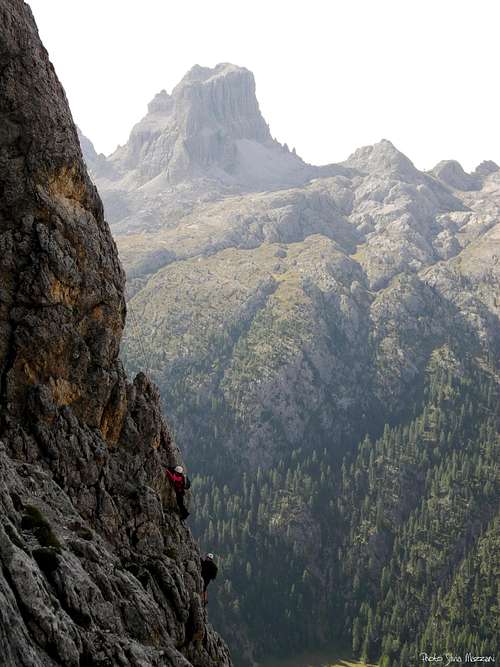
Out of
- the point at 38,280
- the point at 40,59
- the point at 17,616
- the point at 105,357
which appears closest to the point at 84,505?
the point at 105,357

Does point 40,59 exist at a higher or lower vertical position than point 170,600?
higher

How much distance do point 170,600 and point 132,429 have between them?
10.6 metres

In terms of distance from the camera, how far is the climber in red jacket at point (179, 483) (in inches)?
1743

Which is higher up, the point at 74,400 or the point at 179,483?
the point at 74,400

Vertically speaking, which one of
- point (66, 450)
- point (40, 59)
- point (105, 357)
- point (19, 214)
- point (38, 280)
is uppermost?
point (40, 59)

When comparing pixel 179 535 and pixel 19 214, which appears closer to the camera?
pixel 19 214

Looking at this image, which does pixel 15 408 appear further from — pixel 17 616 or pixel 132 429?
pixel 17 616

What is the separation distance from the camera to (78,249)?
133 feet

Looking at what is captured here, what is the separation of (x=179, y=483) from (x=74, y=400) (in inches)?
370

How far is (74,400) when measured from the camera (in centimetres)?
3894

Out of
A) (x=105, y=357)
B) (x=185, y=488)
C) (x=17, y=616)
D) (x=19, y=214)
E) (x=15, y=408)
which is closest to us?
(x=17, y=616)

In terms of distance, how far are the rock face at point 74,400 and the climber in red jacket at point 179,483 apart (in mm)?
573

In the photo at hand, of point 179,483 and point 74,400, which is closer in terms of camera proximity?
point 74,400

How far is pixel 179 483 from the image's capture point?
44.4m
